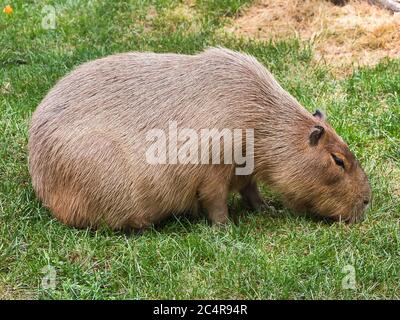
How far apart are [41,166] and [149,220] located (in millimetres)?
874

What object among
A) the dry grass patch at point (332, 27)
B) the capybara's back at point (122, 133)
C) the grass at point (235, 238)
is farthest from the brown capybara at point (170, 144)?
the dry grass patch at point (332, 27)

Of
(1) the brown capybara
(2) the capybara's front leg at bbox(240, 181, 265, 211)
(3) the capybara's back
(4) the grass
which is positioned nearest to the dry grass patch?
(4) the grass

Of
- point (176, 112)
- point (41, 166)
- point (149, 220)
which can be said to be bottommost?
point (149, 220)

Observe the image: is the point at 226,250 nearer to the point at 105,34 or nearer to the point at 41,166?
the point at 41,166

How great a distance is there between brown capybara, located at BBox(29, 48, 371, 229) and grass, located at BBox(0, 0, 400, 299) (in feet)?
0.60

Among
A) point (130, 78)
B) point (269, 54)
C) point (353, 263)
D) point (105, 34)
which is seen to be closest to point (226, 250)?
point (353, 263)

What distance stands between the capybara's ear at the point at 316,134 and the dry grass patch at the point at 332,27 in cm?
244

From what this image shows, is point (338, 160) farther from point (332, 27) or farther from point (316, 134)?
point (332, 27)

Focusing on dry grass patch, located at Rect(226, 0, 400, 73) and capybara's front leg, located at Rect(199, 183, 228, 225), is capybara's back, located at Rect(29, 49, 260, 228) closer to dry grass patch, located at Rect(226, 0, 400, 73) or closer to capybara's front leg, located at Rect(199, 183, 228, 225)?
capybara's front leg, located at Rect(199, 183, 228, 225)

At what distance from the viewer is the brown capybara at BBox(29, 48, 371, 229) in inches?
214

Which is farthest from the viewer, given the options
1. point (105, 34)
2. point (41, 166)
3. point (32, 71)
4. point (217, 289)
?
point (105, 34)

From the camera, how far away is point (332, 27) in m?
8.45

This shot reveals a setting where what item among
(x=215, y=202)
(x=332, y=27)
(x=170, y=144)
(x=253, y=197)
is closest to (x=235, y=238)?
(x=215, y=202)

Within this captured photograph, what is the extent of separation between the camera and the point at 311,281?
4.82 metres
